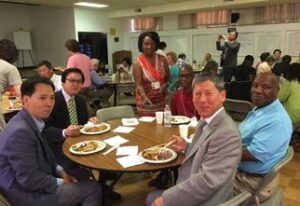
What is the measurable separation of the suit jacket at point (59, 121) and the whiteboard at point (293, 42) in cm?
687

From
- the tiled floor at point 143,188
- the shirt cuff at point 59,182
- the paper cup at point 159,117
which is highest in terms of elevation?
the paper cup at point 159,117

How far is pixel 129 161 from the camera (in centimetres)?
181

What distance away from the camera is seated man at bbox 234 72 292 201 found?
1620 mm

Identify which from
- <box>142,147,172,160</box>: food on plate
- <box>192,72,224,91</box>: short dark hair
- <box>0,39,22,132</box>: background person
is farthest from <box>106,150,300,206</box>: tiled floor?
<box>192,72,224,91</box>: short dark hair

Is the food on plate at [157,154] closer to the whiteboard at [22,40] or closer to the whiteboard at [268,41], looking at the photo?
the whiteboard at [268,41]

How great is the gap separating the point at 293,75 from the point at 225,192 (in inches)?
115

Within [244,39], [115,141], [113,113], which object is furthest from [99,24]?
[115,141]

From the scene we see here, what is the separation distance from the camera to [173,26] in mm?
10086

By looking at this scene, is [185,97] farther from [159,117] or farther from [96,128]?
[96,128]

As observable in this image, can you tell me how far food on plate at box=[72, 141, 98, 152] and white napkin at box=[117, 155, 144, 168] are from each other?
260mm

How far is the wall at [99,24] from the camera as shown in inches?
382

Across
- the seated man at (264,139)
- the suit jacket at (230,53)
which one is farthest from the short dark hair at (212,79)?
the suit jacket at (230,53)

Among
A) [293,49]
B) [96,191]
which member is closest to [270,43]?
[293,49]

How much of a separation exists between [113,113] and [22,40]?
26.0 ft
